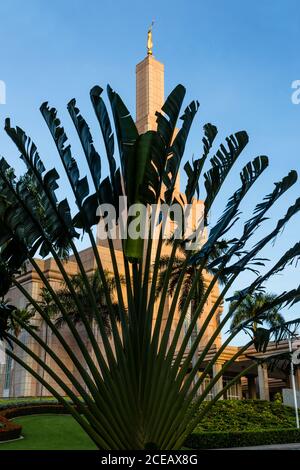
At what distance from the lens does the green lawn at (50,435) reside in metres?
22.0

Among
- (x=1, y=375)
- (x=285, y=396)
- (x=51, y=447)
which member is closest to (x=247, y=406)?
(x=285, y=396)

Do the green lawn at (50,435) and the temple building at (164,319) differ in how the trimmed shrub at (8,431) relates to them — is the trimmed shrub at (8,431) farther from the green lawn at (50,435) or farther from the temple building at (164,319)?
the temple building at (164,319)

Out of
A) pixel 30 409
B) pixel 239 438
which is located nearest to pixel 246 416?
pixel 239 438

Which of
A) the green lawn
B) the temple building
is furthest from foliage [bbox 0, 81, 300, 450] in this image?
the temple building

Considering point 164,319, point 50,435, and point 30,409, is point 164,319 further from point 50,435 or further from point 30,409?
point 50,435

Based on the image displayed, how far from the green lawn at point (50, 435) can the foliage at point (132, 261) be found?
49.0ft

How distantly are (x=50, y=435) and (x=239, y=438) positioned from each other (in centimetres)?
845

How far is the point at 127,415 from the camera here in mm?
7059

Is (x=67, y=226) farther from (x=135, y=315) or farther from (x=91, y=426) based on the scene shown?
(x=91, y=426)

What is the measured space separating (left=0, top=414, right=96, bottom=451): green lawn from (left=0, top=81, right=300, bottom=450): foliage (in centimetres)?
1494

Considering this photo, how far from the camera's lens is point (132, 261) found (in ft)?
24.6

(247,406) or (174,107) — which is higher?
(174,107)

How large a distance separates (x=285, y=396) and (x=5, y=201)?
116 ft

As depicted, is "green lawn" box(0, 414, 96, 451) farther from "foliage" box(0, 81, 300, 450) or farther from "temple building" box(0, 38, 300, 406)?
"foliage" box(0, 81, 300, 450)
